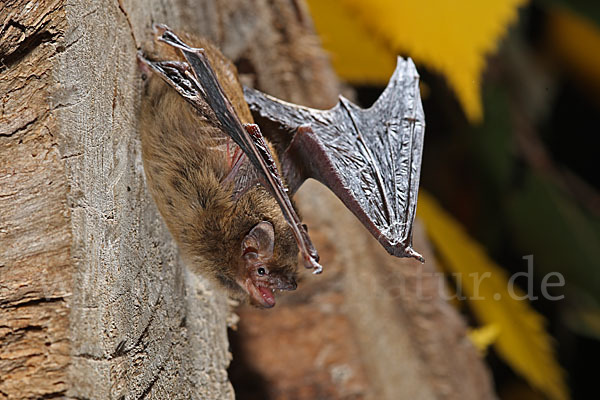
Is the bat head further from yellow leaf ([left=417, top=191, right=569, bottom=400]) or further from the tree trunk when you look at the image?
yellow leaf ([left=417, top=191, right=569, bottom=400])

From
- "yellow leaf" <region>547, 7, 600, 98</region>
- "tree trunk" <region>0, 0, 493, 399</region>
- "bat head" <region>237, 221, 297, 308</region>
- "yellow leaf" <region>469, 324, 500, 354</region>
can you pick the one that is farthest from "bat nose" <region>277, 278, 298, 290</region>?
"yellow leaf" <region>547, 7, 600, 98</region>

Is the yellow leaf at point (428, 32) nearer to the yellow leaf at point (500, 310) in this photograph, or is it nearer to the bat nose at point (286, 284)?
the yellow leaf at point (500, 310)

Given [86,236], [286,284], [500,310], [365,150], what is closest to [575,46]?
[500,310]

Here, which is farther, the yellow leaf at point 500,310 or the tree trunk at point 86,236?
the yellow leaf at point 500,310

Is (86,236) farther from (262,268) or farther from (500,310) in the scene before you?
(500,310)

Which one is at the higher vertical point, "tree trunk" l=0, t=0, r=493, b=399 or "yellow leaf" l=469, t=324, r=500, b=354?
"tree trunk" l=0, t=0, r=493, b=399

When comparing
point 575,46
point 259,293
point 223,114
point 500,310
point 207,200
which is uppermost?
point 223,114

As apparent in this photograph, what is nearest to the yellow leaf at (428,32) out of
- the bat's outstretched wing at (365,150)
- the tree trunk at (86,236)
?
the bat's outstretched wing at (365,150)
